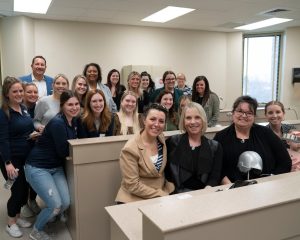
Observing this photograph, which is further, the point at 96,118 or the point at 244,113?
the point at 96,118

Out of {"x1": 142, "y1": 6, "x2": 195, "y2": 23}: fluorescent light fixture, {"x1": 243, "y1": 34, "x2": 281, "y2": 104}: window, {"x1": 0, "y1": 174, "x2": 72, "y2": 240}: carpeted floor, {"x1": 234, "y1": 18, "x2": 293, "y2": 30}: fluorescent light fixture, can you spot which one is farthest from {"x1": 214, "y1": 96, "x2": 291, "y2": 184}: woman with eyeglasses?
{"x1": 243, "y1": 34, "x2": 281, "y2": 104}: window

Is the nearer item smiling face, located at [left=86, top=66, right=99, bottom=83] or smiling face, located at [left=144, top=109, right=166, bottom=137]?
smiling face, located at [left=144, top=109, right=166, bottom=137]

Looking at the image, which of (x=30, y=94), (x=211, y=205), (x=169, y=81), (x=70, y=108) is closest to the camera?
(x=211, y=205)

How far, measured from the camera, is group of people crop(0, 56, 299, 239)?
1.91 metres

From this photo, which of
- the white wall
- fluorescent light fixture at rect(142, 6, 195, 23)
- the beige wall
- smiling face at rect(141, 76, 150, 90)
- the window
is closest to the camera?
Answer: smiling face at rect(141, 76, 150, 90)

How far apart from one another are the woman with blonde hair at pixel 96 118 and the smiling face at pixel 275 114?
53.4 inches

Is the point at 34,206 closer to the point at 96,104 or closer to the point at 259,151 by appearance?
the point at 96,104

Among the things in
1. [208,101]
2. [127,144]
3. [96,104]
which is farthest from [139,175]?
[208,101]

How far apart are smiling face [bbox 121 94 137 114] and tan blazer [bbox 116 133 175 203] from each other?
0.81m

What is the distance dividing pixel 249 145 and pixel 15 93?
1.88m

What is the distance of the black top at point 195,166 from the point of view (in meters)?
1.90

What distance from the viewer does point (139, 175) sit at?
6.27 ft

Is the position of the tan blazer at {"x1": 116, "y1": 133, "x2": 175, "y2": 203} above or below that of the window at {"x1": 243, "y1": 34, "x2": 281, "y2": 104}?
below

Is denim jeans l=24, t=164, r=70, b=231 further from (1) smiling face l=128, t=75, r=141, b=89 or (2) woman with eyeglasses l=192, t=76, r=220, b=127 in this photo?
(2) woman with eyeglasses l=192, t=76, r=220, b=127
